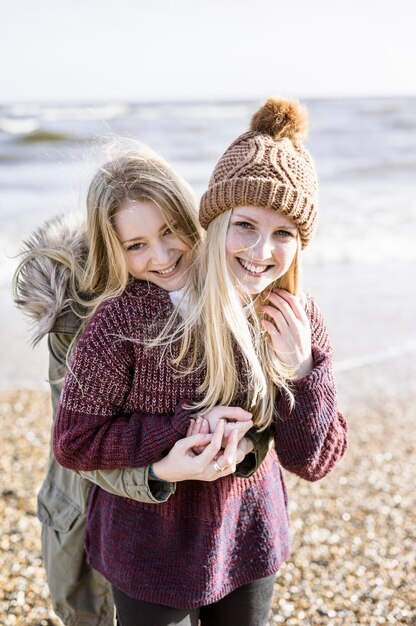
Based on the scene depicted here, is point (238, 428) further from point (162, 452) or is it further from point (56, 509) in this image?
point (56, 509)

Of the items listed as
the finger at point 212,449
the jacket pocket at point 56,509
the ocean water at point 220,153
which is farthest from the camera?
the ocean water at point 220,153

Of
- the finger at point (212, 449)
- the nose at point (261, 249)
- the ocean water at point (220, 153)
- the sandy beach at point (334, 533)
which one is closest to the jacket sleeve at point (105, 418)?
the finger at point (212, 449)

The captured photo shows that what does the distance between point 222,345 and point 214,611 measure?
1.00m

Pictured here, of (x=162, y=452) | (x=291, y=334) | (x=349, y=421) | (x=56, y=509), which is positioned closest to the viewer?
(x=162, y=452)

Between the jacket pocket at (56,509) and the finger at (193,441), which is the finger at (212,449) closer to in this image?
the finger at (193,441)

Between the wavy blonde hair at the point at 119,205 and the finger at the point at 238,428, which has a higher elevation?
the wavy blonde hair at the point at 119,205

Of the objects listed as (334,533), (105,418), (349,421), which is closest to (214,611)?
(105,418)

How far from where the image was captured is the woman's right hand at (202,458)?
2180 mm

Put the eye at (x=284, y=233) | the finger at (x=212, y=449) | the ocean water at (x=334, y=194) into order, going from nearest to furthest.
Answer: the finger at (x=212, y=449) < the eye at (x=284, y=233) < the ocean water at (x=334, y=194)

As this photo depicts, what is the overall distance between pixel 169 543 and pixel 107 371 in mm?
627

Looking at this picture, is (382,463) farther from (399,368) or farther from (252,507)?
(252,507)

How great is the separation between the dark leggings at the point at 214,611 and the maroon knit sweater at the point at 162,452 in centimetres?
5

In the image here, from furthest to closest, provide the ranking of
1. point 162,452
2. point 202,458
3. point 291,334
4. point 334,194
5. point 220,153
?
point 220,153, point 334,194, point 291,334, point 162,452, point 202,458

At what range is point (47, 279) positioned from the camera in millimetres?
2641
